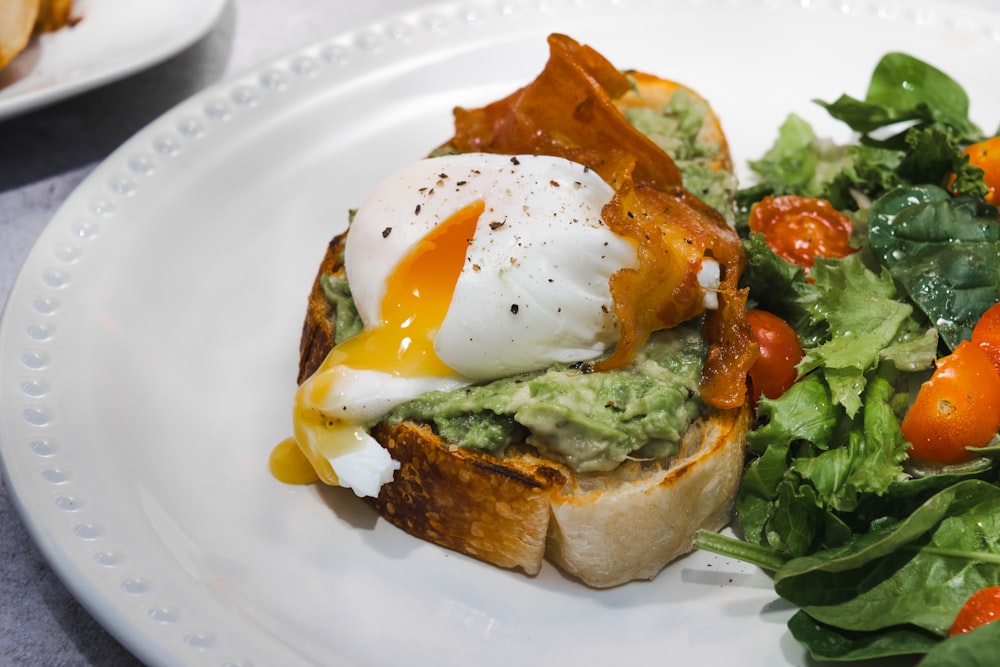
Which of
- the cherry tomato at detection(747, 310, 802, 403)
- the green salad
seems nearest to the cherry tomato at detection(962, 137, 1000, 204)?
the green salad

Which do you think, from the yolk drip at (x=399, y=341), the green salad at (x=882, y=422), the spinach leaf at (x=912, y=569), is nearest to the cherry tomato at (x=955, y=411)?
the green salad at (x=882, y=422)

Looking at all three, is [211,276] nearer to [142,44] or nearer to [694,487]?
[142,44]

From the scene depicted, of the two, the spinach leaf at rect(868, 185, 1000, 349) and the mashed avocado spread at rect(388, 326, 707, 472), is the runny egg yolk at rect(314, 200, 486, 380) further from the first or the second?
the spinach leaf at rect(868, 185, 1000, 349)

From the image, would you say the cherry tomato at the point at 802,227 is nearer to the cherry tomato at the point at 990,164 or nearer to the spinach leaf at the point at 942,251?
the spinach leaf at the point at 942,251

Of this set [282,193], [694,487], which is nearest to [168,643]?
[694,487]

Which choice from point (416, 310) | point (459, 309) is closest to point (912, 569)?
point (459, 309)

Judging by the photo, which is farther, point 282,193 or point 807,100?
point 807,100
